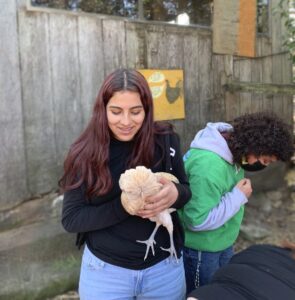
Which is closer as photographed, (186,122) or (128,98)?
(128,98)

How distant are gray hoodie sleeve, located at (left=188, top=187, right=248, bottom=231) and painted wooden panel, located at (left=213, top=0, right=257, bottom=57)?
290cm

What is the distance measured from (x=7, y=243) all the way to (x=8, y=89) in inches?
44.6

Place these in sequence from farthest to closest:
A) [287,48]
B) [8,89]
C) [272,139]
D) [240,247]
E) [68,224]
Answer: [287,48], [240,247], [8,89], [272,139], [68,224]

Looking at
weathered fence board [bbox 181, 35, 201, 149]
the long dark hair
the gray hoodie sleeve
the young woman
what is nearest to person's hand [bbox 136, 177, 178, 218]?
the young woman

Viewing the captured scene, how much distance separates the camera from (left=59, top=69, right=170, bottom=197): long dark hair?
6.09 feet

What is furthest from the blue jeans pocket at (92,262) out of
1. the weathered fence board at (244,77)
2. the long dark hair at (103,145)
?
the weathered fence board at (244,77)

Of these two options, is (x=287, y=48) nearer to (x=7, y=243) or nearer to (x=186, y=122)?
(x=186, y=122)

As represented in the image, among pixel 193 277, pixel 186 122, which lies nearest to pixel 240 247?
pixel 186 122

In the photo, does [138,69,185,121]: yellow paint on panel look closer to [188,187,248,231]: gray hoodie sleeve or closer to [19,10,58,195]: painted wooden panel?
[19,10,58,195]: painted wooden panel

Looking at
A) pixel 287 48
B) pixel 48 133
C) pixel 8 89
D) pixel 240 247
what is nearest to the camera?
pixel 8 89

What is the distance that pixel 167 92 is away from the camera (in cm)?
444

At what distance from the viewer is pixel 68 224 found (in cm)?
189

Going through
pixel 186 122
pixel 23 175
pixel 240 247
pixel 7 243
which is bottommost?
pixel 240 247

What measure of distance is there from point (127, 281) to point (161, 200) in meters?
0.38
